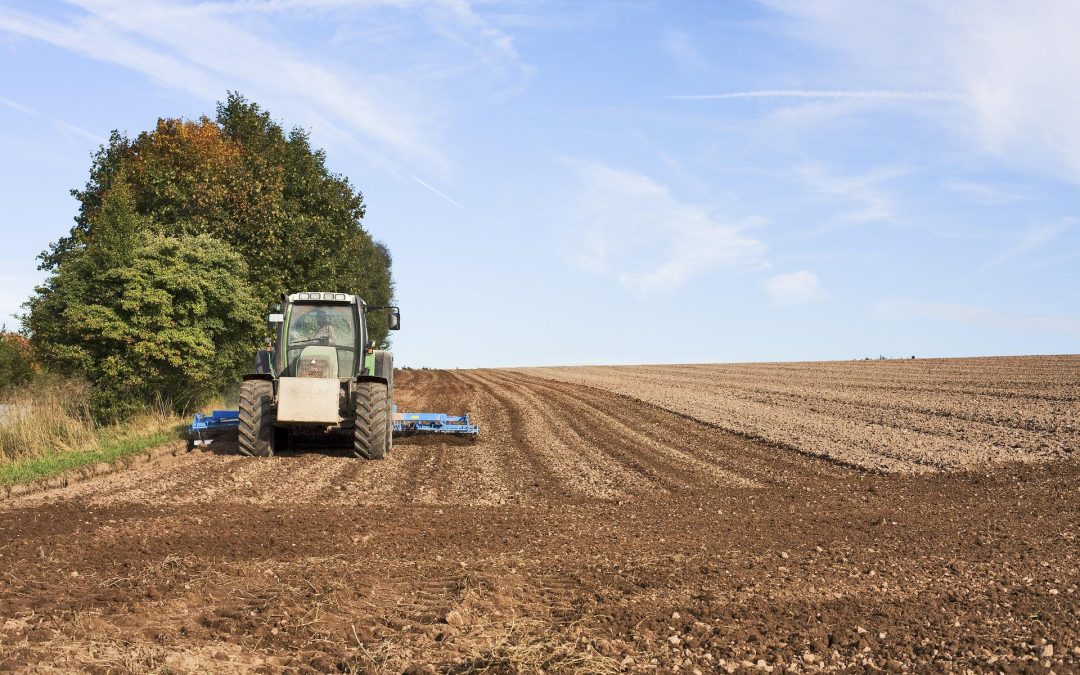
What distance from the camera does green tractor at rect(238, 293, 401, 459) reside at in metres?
14.5

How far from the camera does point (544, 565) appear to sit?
819cm

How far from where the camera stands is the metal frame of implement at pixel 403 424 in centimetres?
1716

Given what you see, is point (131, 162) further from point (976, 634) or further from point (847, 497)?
point (976, 634)

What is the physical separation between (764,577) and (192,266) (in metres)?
19.4

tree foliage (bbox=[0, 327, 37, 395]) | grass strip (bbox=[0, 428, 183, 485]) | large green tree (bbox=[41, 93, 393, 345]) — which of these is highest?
large green tree (bbox=[41, 93, 393, 345])

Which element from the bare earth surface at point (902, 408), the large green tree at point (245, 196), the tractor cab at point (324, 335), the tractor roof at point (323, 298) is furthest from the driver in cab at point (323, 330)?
the large green tree at point (245, 196)

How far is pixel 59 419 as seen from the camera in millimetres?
18422

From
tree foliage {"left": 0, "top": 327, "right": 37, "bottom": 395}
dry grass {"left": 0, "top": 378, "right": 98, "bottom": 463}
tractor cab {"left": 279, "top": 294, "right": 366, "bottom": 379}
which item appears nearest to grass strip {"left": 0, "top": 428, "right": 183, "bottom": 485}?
dry grass {"left": 0, "top": 378, "right": 98, "bottom": 463}

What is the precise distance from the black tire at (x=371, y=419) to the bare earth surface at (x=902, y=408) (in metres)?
7.82

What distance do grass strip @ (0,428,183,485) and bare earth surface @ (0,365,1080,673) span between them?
1.14 metres

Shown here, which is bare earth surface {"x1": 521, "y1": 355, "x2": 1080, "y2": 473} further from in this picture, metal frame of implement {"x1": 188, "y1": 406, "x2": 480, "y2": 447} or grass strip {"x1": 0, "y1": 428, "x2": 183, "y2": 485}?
grass strip {"x1": 0, "y1": 428, "x2": 183, "y2": 485}

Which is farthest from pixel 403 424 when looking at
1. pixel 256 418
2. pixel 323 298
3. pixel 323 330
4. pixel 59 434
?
pixel 59 434

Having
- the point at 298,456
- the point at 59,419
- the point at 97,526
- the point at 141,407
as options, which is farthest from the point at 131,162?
the point at 97,526

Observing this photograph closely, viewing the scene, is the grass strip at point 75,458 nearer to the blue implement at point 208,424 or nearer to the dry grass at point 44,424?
the dry grass at point 44,424
